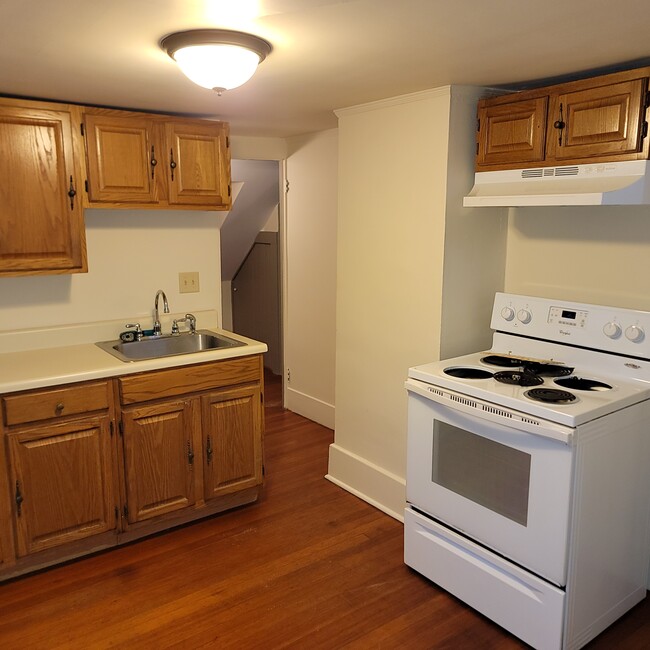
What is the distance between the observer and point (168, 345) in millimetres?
3238

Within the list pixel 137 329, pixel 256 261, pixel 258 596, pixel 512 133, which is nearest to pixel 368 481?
pixel 258 596

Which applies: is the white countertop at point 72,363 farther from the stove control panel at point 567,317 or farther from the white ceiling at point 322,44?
the stove control panel at point 567,317

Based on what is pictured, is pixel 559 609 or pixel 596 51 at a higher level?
pixel 596 51

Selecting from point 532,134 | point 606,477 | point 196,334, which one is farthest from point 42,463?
point 532,134

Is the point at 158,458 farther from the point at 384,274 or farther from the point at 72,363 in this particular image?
the point at 384,274

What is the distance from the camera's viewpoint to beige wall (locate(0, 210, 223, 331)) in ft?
Result: 9.62

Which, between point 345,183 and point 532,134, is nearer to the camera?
point 532,134

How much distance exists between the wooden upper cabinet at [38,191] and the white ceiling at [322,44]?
12cm

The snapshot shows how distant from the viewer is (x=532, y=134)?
235 cm

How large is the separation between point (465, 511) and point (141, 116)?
2278mm

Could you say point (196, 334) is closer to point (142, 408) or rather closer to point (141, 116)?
point (142, 408)

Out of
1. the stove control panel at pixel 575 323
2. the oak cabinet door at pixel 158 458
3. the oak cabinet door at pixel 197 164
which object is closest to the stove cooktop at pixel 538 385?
the stove control panel at pixel 575 323

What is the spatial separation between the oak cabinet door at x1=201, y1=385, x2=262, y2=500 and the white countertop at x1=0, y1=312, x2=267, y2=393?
0.21 m

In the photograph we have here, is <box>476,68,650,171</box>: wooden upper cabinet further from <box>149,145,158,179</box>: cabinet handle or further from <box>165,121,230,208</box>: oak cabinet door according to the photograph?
<box>149,145,158,179</box>: cabinet handle
